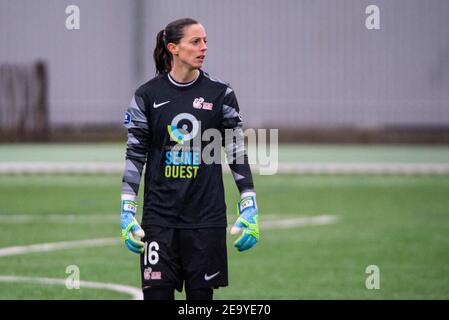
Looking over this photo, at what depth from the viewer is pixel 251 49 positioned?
31094 mm

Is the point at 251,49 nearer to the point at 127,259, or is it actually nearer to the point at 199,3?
the point at 199,3

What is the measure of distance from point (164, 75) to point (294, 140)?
2326cm

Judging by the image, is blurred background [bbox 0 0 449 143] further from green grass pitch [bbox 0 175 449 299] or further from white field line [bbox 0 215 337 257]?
white field line [bbox 0 215 337 257]

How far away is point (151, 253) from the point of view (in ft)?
24.2

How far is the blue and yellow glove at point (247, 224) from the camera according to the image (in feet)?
24.3

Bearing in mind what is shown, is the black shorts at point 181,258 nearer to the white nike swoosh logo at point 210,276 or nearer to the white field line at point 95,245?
the white nike swoosh logo at point 210,276

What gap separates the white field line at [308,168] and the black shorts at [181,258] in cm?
1641

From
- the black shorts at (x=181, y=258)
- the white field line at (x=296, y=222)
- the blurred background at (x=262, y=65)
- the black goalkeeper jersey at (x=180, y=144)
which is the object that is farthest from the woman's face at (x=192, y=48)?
the blurred background at (x=262, y=65)

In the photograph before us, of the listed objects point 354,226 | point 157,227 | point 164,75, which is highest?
point 164,75

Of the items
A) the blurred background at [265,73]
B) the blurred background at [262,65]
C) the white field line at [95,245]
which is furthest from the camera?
the blurred background at [262,65]

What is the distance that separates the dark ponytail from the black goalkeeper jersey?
0.25 meters

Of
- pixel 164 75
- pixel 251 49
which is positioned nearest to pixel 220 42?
pixel 251 49

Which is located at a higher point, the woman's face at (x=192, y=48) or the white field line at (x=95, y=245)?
the woman's face at (x=192, y=48)

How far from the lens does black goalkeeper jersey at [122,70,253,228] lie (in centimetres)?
742
